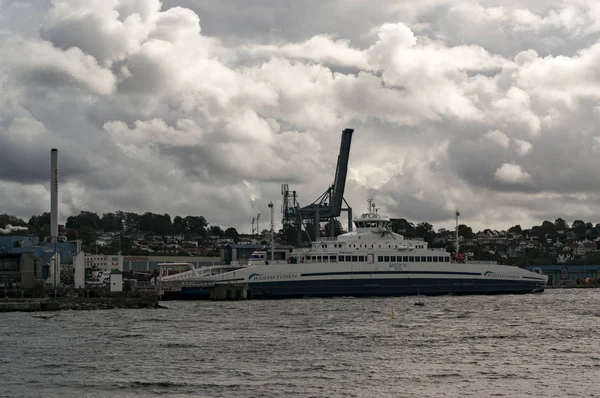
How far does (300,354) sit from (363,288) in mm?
42197

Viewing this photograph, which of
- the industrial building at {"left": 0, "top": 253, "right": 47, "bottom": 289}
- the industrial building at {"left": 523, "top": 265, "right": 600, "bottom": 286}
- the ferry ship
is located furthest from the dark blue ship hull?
the industrial building at {"left": 523, "top": 265, "right": 600, "bottom": 286}

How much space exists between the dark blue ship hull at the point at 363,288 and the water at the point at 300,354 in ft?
56.4

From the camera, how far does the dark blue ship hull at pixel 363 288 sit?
244 ft

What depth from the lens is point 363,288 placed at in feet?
251

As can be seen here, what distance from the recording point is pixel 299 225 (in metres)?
119

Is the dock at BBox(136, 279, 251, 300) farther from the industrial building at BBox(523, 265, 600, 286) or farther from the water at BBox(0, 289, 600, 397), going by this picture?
the industrial building at BBox(523, 265, 600, 286)

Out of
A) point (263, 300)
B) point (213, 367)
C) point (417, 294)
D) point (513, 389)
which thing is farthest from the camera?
point (417, 294)

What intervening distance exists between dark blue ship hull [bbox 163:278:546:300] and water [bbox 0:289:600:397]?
17.2m

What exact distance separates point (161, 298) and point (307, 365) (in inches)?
1733

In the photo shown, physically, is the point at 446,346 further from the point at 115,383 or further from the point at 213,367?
the point at 115,383

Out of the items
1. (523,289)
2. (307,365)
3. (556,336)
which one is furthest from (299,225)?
(307,365)

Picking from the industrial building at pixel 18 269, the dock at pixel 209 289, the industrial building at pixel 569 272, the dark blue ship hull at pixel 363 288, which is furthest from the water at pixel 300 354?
the industrial building at pixel 569 272

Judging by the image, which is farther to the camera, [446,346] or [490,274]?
[490,274]

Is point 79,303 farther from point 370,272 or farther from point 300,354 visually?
point 300,354
